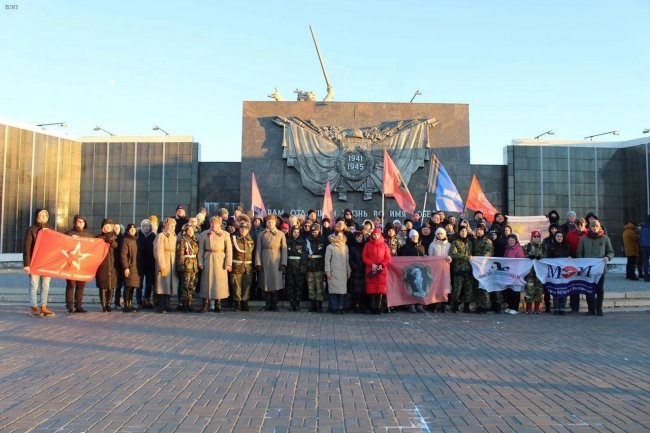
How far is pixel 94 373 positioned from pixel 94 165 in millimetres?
27554

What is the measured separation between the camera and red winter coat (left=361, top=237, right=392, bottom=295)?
37.1 feet

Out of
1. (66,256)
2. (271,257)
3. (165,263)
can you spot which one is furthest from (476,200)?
(66,256)

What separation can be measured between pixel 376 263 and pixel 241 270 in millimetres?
2834

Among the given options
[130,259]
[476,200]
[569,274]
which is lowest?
[569,274]

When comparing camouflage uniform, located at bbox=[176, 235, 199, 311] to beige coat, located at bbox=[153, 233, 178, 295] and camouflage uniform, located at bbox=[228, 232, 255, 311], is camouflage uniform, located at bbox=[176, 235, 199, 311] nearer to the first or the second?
beige coat, located at bbox=[153, 233, 178, 295]

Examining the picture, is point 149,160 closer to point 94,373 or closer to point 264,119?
point 264,119

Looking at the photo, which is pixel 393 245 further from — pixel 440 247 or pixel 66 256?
pixel 66 256

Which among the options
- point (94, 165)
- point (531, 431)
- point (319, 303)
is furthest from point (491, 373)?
point (94, 165)

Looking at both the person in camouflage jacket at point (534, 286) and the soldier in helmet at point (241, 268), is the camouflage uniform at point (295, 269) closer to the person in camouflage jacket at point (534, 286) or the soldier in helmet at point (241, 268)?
the soldier in helmet at point (241, 268)

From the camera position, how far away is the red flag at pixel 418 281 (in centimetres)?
1171

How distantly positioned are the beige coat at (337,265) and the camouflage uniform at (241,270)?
1.68 meters

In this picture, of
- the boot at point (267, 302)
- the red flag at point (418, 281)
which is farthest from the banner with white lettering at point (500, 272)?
the boot at point (267, 302)

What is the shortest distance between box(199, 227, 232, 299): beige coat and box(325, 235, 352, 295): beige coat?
6.83 feet

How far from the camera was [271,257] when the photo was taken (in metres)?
11.6
